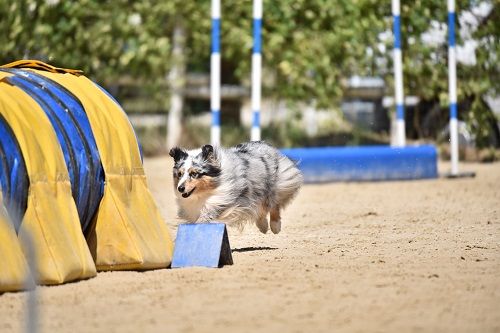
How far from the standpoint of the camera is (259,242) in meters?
8.17

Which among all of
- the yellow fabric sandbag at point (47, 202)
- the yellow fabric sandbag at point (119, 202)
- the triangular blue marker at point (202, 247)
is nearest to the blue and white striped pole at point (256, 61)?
the yellow fabric sandbag at point (119, 202)

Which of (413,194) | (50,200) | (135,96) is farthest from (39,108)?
(135,96)

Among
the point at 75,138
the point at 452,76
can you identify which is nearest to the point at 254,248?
the point at 75,138

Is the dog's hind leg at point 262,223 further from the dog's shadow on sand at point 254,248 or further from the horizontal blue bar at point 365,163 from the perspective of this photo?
the horizontal blue bar at point 365,163

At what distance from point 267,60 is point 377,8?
2582 millimetres

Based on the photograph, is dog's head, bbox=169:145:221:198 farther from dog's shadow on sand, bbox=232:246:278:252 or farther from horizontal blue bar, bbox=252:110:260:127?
horizontal blue bar, bbox=252:110:260:127

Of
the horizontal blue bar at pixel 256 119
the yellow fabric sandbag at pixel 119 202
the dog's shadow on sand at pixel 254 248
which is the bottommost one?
the dog's shadow on sand at pixel 254 248

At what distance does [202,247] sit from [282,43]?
1105 centimetres

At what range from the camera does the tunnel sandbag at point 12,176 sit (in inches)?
229

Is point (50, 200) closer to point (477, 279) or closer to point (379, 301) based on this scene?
point (379, 301)

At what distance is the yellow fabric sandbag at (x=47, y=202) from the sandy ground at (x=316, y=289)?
5.4 inches

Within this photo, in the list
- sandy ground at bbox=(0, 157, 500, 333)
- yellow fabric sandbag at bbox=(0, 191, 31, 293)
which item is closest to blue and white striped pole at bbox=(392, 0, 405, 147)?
sandy ground at bbox=(0, 157, 500, 333)

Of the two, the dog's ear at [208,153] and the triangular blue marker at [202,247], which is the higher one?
the dog's ear at [208,153]

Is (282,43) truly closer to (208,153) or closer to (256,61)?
(256,61)
